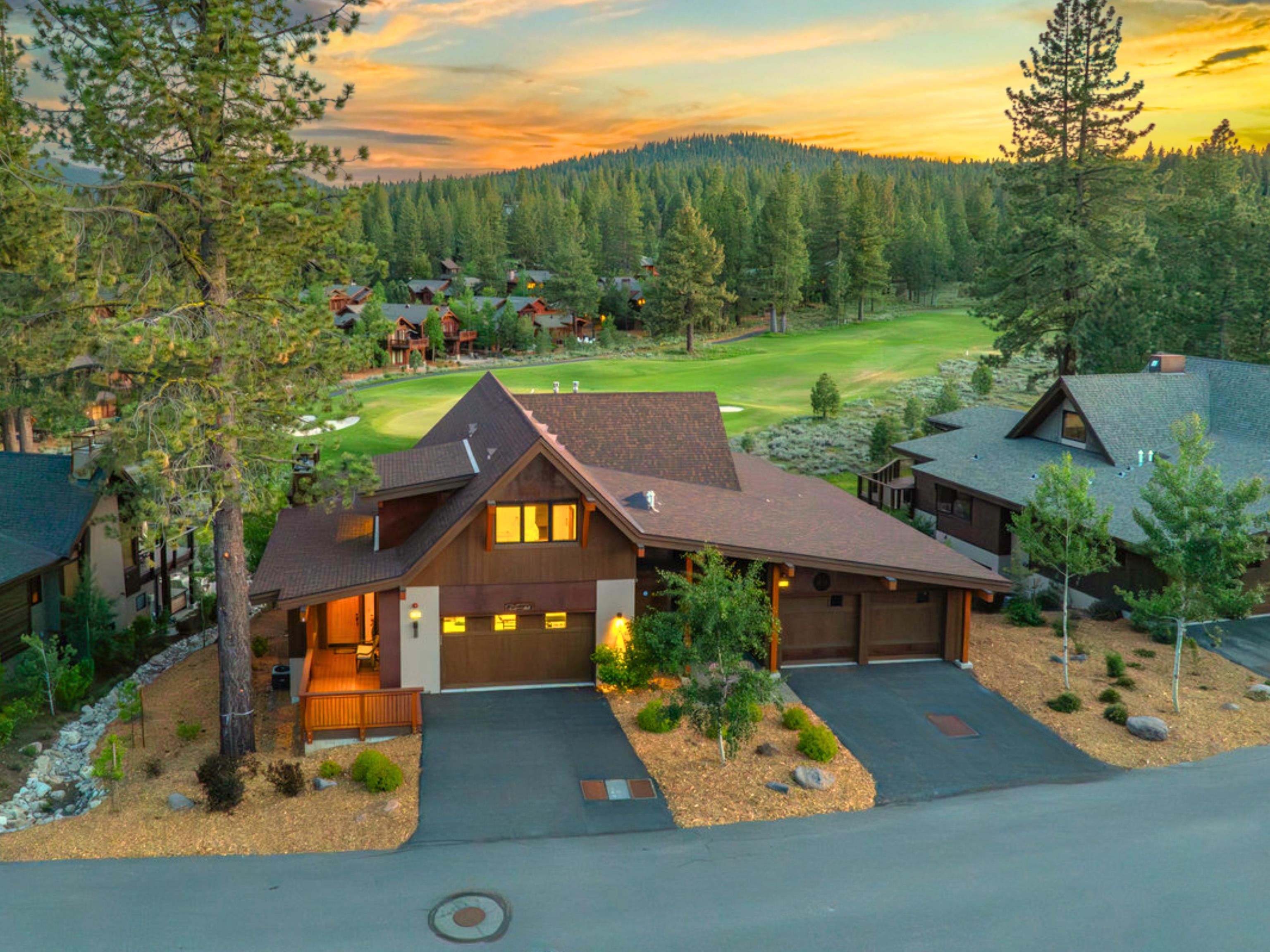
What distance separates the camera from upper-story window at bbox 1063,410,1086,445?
3044 centimetres

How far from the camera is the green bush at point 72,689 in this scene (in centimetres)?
1964

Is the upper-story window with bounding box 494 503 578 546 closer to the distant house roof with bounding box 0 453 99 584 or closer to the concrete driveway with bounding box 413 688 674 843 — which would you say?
the concrete driveway with bounding box 413 688 674 843

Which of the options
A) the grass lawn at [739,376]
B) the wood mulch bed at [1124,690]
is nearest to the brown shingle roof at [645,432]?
the wood mulch bed at [1124,690]

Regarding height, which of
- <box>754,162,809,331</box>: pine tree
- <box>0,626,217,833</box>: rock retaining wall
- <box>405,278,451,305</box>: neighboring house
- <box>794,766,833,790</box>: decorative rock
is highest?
<box>754,162,809,331</box>: pine tree

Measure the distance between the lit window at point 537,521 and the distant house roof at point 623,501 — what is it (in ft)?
3.18

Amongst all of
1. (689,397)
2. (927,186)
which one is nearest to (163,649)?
(689,397)

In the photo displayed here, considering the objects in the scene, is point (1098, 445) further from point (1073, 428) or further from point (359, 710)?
point (359, 710)

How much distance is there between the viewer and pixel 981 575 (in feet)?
69.9

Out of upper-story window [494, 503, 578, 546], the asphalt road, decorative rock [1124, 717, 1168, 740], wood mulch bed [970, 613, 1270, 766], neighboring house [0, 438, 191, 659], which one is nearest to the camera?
the asphalt road

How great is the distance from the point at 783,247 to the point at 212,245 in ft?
260

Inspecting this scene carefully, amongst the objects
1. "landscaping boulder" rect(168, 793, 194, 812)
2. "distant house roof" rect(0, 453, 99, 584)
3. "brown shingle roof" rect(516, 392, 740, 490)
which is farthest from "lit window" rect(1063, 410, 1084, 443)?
"distant house roof" rect(0, 453, 99, 584)

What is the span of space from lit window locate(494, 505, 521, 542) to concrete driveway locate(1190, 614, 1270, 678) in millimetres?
15715

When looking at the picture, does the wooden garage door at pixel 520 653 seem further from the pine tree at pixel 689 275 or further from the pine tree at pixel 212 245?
the pine tree at pixel 689 275

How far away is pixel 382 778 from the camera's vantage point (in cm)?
1547
